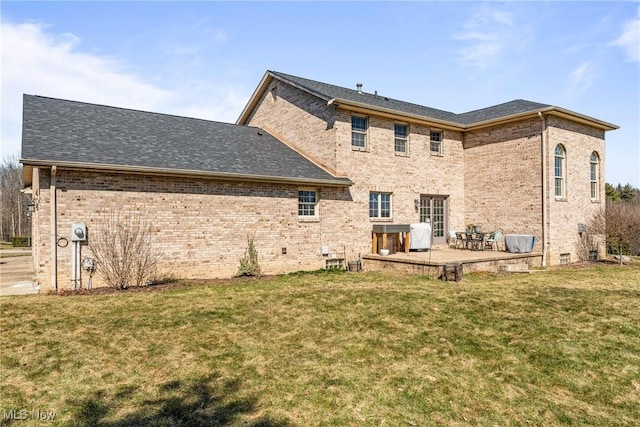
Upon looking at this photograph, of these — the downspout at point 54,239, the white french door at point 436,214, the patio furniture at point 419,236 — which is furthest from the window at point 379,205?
the downspout at point 54,239

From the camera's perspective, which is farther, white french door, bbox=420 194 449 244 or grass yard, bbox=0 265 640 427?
white french door, bbox=420 194 449 244

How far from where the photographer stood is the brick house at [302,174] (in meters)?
10.3

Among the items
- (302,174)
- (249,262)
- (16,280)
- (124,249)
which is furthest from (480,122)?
(16,280)

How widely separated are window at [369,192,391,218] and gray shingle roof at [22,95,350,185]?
1.96 meters

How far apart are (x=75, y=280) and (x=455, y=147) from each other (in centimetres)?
1573

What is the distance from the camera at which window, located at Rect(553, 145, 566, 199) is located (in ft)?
51.8

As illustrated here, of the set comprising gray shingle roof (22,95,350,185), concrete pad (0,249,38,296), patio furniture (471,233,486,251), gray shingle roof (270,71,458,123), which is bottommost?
concrete pad (0,249,38,296)

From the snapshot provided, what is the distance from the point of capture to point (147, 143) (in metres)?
12.3

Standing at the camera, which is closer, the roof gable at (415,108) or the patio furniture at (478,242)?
the roof gable at (415,108)

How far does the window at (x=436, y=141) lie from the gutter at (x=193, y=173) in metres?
5.40

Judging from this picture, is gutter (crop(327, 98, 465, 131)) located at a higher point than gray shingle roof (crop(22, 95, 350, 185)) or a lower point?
higher

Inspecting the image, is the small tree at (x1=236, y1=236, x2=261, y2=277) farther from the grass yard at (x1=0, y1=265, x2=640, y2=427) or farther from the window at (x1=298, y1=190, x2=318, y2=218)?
the grass yard at (x1=0, y1=265, x2=640, y2=427)

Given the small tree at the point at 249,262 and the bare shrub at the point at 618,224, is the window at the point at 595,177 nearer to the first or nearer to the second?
the bare shrub at the point at 618,224

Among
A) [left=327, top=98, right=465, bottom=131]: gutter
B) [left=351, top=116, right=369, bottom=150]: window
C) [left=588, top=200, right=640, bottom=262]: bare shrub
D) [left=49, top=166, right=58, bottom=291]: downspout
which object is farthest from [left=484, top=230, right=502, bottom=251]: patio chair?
[left=49, top=166, right=58, bottom=291]: downspout
